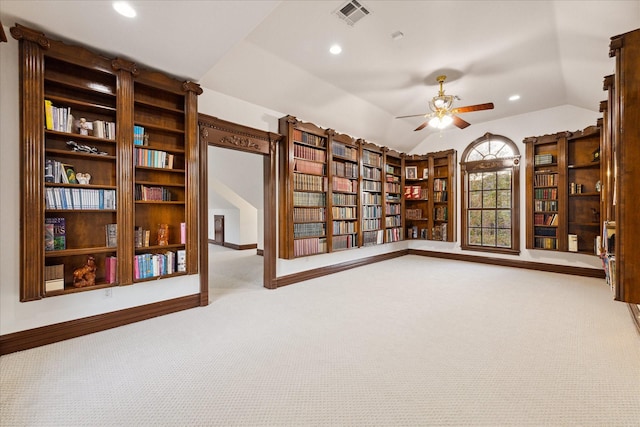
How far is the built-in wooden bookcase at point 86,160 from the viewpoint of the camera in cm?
236

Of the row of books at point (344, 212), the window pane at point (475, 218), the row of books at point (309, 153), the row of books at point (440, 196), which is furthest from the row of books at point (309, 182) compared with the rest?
the window pane at point (475, 218)

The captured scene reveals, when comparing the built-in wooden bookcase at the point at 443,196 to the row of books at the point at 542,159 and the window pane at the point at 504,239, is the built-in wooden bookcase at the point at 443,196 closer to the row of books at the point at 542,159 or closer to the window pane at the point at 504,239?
the window pane at the point at 504,239

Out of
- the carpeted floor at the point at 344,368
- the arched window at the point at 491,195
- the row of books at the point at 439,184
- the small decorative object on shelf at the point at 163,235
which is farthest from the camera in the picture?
the row of books at the point at 439,184

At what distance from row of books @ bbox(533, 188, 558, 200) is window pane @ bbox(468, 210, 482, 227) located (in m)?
1.15

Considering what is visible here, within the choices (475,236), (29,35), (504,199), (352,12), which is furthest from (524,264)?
(29,35)

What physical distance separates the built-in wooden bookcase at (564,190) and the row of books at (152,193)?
21.7 feet

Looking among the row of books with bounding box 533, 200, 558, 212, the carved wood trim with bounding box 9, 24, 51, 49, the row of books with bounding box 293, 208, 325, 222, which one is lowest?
the row of books with bounding box 293, 208, 325, 222

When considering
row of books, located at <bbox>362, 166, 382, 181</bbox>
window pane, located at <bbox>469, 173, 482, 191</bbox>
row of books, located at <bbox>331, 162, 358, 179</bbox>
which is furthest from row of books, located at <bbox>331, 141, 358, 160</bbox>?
window pane, located at <bbox>469, 173, 482, 191</bbox>

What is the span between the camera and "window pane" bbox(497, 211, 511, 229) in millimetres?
6047

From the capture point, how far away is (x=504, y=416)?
1629mm

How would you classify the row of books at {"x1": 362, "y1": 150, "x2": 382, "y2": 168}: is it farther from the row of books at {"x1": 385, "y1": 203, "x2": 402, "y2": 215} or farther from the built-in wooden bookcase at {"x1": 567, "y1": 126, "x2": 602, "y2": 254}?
the built-in wooden bookcase at {"x1": 567, "y1": 126, "x2": 602, "y2": 254}

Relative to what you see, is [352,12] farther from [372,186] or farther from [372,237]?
[372,237]

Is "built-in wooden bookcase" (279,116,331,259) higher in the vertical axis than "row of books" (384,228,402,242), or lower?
higher

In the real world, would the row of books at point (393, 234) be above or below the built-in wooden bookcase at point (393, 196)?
below
